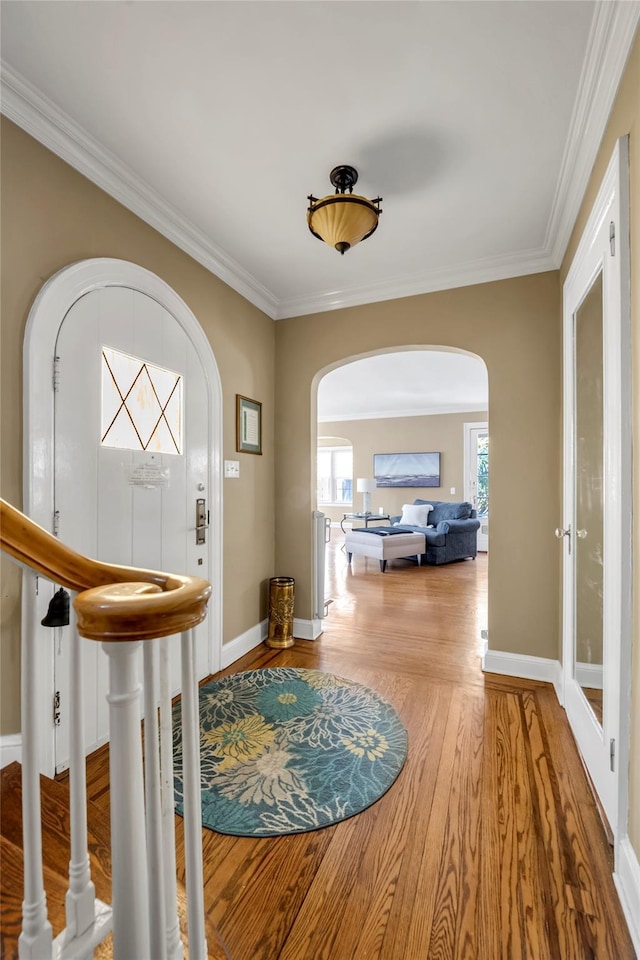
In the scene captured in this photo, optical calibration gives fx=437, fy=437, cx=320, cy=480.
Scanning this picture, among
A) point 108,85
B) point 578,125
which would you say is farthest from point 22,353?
point 578,125

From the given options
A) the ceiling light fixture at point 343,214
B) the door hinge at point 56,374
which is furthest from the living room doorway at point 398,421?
the door hinge at point 56,374

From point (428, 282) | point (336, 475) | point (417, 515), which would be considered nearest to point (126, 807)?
point (428, 282)

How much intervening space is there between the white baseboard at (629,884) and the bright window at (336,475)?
8973mm

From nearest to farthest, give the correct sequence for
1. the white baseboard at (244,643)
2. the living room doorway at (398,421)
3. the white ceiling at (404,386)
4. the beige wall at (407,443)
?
1. the white baseboard at (244,643)
2. the white ceiling at (404,386)
3. the living room doorway at (398,421)
4. the beige wall at (407,443)

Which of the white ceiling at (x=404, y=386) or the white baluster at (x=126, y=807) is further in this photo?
the white ceiling at (x=404, y=386)

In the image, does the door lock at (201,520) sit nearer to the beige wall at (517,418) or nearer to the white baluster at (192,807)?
the beige wall at (517,418)

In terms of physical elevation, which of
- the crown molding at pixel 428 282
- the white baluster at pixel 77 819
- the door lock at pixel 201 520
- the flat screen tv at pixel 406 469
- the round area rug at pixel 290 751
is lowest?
the round area rug at pixel 290 751

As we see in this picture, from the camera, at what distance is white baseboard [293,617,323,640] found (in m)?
3.39

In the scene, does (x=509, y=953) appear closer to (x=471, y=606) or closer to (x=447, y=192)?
(x=447, y=192)

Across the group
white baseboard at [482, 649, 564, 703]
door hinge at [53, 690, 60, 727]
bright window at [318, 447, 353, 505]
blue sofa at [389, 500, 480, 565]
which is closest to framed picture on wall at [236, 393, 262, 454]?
door hinge at [53, 690, 60, 727]

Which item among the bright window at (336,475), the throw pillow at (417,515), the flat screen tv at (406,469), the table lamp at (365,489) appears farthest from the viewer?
the bright window at (336,475)

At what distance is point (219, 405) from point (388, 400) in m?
5.50

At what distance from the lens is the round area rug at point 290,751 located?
162 cm

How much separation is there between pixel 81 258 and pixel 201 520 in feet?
4.82
